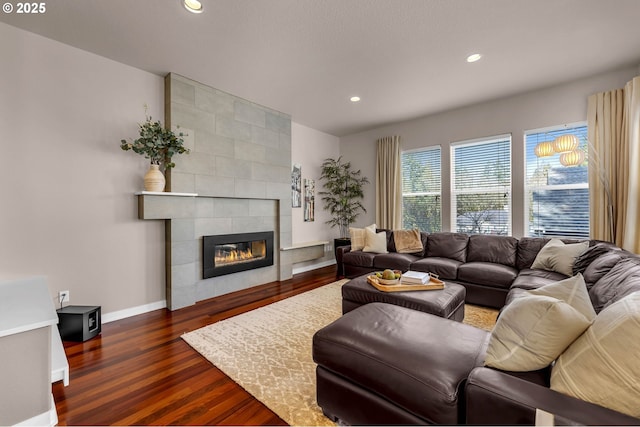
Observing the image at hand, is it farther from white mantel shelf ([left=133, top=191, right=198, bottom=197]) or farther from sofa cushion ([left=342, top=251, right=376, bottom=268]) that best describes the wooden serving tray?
white mantel shelf ([left=133, top=191, right=198, bottom=197])

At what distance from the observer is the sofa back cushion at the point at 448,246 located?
382cm

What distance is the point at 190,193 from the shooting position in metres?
3.28

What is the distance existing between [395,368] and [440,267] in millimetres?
2551

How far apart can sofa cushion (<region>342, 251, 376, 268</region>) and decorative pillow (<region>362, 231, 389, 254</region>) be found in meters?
0.11

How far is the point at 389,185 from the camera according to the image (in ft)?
16.8

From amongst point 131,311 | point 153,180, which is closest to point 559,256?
point 153,180

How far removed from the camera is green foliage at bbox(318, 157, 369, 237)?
5.58 meters

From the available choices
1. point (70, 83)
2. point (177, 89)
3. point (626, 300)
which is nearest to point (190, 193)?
point (177, 89)

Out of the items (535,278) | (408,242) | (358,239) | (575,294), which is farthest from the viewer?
(358,239)

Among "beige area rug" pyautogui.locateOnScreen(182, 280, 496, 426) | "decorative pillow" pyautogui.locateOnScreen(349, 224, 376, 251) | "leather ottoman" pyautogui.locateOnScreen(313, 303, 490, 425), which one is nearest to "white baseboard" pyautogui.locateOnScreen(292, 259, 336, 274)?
"decorative pillow" pyautogui.locateOnScreen(349, 224, 376, 251)

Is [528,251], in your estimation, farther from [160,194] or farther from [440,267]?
[160,194]

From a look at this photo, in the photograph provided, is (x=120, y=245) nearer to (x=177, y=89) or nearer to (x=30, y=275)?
(x=30, y=275)

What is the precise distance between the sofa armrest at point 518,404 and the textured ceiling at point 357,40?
A: 250 centimetres

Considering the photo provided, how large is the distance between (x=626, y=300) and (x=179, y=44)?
355cm
